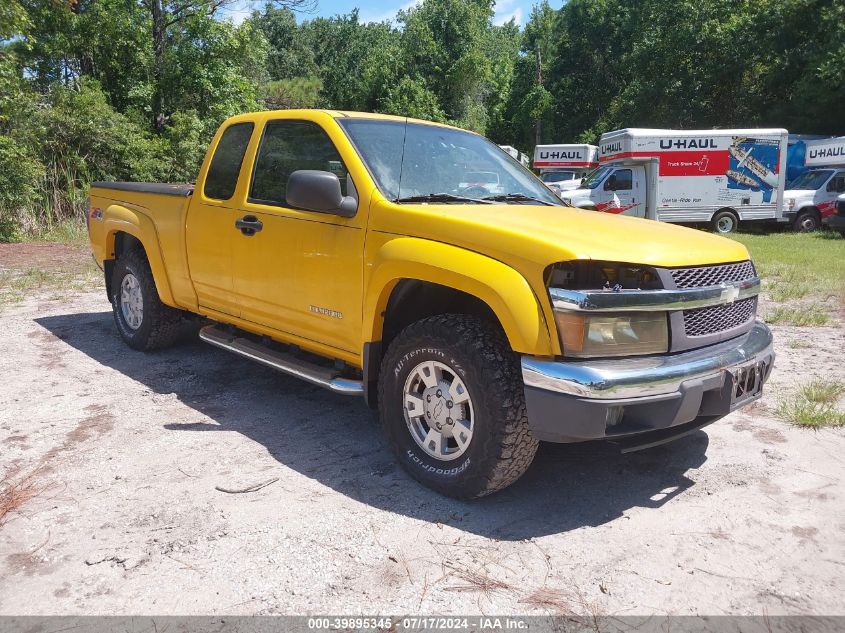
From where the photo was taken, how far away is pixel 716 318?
11.4ft

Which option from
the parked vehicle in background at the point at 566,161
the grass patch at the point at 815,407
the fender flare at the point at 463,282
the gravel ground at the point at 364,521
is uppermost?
the parked vehicle in background at the point at 566,161

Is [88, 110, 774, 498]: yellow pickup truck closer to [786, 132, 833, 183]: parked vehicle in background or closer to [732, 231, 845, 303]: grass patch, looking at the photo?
[732, 231, 845, 303]: grass patch

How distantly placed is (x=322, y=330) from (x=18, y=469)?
1.81 meters

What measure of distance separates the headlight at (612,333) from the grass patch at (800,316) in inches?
199

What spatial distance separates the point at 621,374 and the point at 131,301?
4723mm

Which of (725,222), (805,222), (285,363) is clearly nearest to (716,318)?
(285,363)

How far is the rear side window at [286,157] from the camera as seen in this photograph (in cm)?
423

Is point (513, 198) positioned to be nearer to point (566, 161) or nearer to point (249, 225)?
point (249, 225)

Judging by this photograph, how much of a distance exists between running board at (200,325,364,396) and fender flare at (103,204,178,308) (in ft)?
1.95

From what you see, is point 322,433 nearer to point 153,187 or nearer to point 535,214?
point 535,214

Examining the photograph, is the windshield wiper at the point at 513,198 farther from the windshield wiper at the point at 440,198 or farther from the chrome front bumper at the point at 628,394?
the chrome front bumper at the point at 628,394

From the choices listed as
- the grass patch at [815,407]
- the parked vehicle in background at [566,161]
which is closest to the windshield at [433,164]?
the grass patch at [815,407]

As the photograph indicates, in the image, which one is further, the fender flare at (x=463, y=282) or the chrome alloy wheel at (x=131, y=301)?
the chrome alloy wheel at (x=131, y=301)

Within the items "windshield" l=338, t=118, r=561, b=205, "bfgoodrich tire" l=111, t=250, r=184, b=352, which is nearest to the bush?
"bfgoodrich tire" l=111, t=250, r=184, b=352
